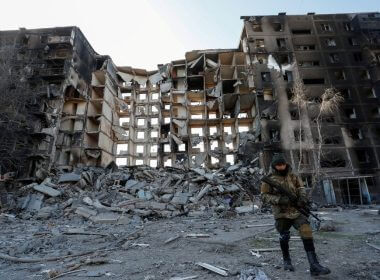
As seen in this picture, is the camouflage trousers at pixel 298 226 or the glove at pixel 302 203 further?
the glove at pixel 302 203

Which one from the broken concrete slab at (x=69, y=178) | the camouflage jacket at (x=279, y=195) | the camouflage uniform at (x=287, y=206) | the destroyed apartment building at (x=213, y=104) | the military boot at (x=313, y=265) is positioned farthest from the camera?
the destroyed apartment building at (x=213, y=104)

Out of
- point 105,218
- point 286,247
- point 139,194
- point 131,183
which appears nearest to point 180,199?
point 139,194

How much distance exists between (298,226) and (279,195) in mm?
571

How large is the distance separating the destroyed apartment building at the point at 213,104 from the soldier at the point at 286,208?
65.8 feet

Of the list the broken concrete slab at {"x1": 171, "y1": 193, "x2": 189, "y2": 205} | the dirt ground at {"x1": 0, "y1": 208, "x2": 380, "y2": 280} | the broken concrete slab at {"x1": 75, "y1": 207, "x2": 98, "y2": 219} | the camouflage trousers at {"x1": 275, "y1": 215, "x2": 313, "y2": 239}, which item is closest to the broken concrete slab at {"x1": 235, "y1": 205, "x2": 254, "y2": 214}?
the broken concrete slab at {"x1": 171, "y1": 193, "x2": 189, "y2": 205}

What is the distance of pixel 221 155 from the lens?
28.6 meters

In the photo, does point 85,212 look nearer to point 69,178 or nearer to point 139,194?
point 139,194

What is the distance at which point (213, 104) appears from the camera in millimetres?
30391

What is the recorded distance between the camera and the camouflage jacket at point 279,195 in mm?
4285

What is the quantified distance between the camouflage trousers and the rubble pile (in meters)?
9.39

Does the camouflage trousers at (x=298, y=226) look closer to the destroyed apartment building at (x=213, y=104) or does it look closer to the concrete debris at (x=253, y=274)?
the concrete debris at (x=253, y=274)

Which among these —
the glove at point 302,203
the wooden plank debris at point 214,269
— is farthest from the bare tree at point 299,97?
the wooden plank debris at point 214,269

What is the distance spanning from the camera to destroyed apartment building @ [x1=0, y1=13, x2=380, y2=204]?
23969mm

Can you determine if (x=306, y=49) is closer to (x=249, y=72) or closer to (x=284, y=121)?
(x=249, y=72)
